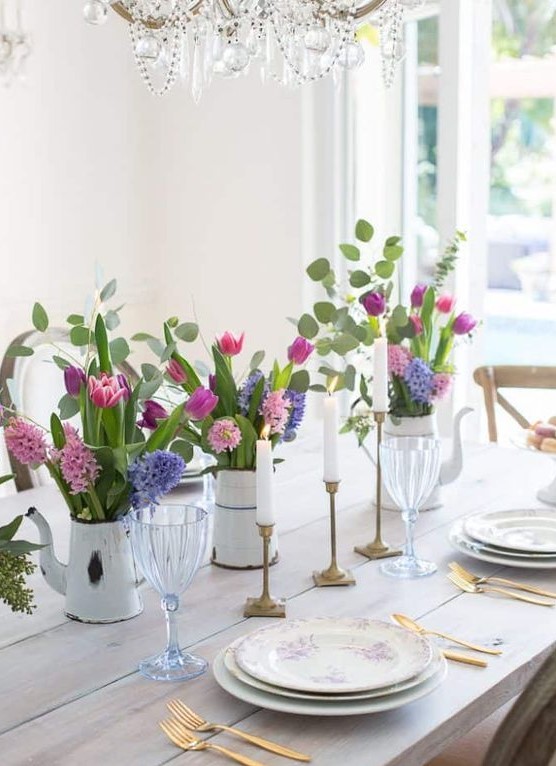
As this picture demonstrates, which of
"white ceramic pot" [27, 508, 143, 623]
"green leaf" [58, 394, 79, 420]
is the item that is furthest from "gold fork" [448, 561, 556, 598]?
"green leaf" [58, 394, 79, 420]

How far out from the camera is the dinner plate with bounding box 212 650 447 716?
1.23m

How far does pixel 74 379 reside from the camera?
5.09 ft

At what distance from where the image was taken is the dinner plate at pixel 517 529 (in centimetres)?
174

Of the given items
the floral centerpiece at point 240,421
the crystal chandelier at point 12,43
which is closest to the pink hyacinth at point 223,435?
the floral centerpiece at point 240,421

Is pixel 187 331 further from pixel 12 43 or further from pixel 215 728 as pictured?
pixel 12 43

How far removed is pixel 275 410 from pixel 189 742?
0.58 metres

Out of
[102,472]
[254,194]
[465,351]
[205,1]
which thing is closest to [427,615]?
[102,472]

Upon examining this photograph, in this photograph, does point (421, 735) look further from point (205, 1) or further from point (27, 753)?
point (205, 1)

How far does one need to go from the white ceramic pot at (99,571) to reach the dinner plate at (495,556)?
51 centimetres

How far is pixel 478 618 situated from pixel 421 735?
1.12 ft

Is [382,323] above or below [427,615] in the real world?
above

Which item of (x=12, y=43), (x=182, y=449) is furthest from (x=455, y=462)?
(x=12, y=43)

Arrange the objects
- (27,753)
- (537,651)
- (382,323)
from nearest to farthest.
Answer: (27,753), (537,651), (382,323)

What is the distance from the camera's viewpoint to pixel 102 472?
1514 millimetres
